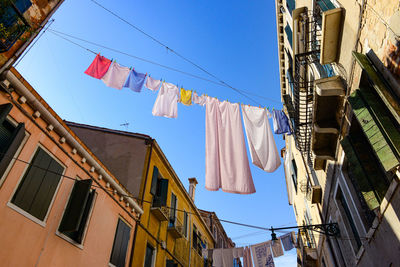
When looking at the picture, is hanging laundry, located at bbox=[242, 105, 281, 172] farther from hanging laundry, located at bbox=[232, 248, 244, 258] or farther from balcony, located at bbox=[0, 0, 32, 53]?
hanging laundry, located at bbox=[232, 248, 244, 258]

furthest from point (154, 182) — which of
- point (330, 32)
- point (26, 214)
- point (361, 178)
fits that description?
point (330, 32)

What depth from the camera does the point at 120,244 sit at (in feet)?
28.5

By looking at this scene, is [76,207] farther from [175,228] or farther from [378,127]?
[378,127]

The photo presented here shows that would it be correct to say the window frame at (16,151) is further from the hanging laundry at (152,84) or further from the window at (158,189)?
the window at (158,189)

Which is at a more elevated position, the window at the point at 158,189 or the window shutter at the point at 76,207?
the window at the point at 158,189

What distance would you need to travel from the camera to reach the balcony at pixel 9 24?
4758mm

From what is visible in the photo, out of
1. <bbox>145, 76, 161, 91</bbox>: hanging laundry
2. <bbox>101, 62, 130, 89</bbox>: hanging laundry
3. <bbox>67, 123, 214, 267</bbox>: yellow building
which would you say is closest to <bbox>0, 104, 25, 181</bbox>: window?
<bbox>101, 62, 130, 89</bbox>: hanging laundry

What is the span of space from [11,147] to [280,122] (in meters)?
7.91

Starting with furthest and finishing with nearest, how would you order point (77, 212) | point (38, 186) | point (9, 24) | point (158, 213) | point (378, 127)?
point (158, 213), point (77, 212), point (38, 186), point (9, 24), point (378, 127)

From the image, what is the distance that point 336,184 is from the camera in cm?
719

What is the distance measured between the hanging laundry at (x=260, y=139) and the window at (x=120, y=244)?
5205 mm

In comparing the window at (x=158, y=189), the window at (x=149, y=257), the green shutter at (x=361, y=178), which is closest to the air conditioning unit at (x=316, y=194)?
the green shutter at (x=361, y=178)

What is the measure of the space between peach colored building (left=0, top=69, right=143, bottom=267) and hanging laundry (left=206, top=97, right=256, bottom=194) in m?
3.54

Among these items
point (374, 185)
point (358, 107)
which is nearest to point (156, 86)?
point (358, 107)
